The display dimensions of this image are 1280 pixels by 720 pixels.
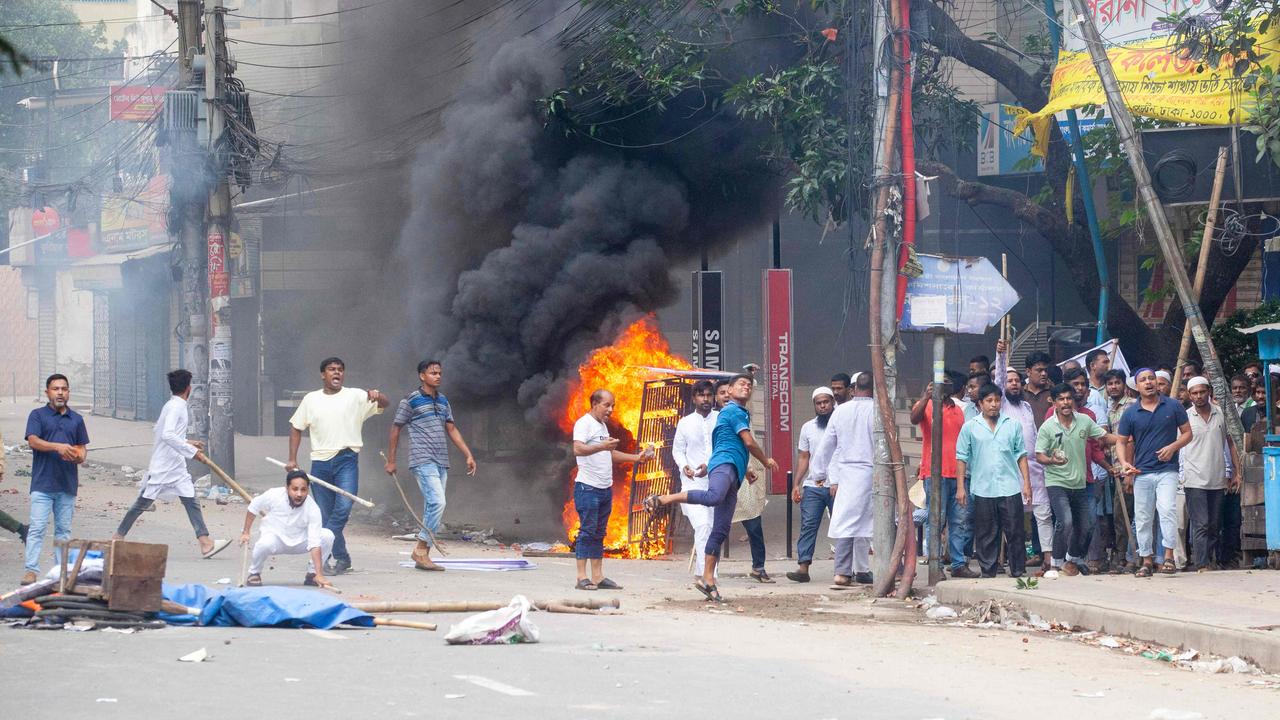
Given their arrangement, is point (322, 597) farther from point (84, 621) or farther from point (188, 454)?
point (188, 454)

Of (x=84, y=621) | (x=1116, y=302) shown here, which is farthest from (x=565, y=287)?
(x=84, y=621)

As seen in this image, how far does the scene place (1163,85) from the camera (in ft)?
42.8

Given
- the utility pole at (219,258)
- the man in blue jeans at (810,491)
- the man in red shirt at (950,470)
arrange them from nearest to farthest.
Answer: the man in red shirt at (950,470), the man in blue jeans at (810,491), the utility pole at (219,258)

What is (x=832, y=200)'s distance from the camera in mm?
14422

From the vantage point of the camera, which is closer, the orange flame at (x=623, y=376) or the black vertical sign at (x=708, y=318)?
the black vertical sign at (x=708, y=318)

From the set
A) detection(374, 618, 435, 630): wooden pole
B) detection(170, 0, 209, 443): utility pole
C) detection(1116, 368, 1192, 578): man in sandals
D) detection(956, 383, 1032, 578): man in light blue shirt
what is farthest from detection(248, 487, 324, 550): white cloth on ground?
detection(170, 0, 209, 443): utility pole

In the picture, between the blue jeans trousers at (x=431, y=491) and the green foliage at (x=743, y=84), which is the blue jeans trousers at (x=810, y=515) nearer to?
the blue jeans trousers at (x=431, y=491)

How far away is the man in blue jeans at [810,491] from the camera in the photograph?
10750 mm

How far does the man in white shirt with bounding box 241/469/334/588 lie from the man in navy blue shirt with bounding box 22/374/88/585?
1.32 m

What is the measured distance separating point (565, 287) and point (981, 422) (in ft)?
21.6

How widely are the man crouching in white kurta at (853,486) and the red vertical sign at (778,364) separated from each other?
228 cm

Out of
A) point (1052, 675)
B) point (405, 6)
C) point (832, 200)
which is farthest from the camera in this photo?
point (405, 6)

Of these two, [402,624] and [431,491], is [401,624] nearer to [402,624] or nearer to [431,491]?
[402,624]

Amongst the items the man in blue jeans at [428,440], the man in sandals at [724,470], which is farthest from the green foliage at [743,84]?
the man in blue jeans at [428,440]
